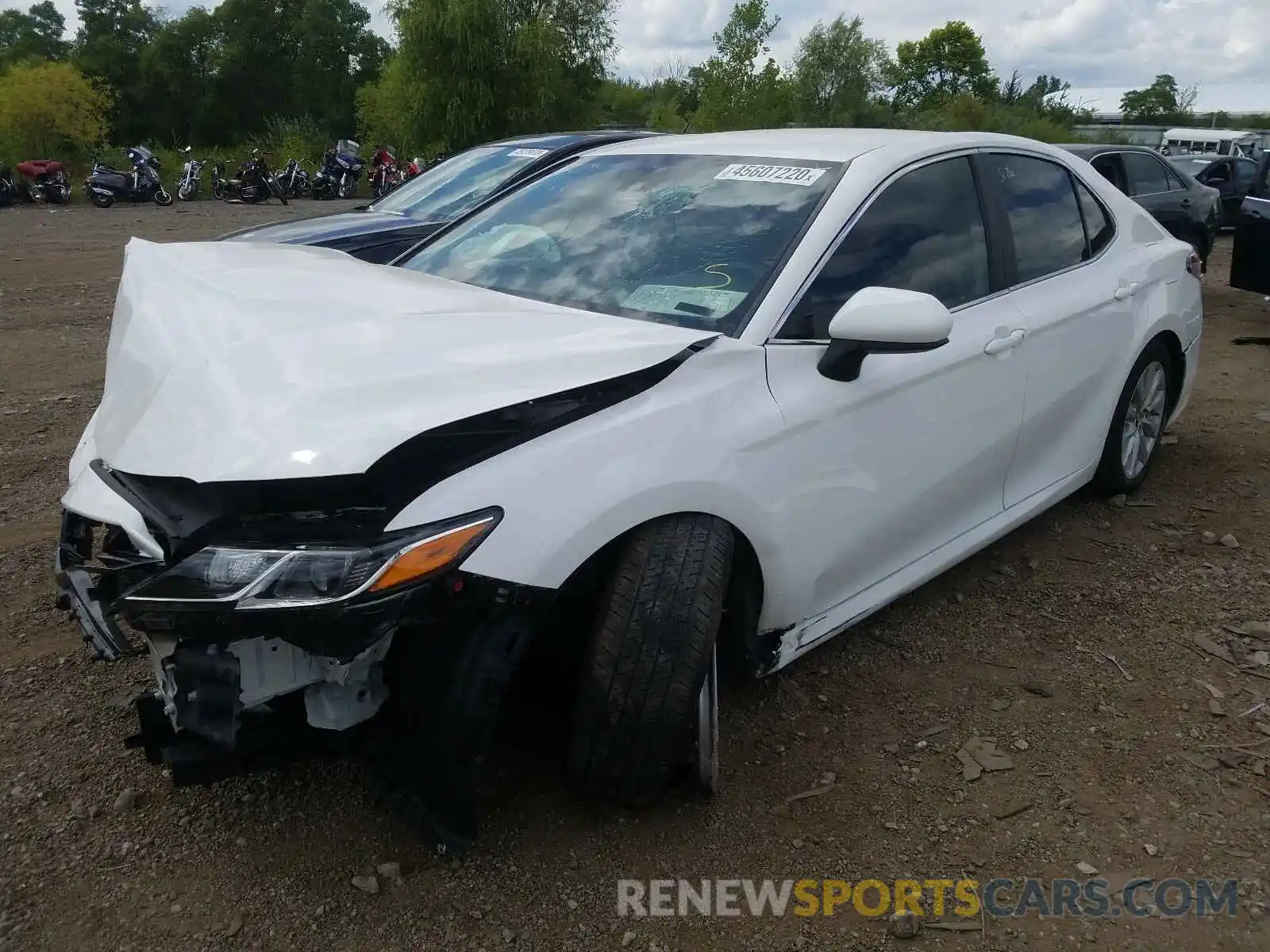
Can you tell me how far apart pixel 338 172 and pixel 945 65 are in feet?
191

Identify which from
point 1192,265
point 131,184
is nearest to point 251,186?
point 131,184

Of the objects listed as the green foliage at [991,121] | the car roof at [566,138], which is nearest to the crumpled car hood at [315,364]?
the car roof at [566,138]

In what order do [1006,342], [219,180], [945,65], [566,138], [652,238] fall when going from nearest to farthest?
1. [652,238]
2. [1006,342]
3. [566,138]
4. [219,180]
5. [945,65]

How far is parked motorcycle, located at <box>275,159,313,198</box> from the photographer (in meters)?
24.1

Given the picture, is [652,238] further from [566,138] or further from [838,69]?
[838,69]

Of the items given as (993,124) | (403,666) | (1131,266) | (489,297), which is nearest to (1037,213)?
(1131,266)

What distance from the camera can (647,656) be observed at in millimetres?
2170

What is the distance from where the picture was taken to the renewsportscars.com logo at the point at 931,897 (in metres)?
2.18

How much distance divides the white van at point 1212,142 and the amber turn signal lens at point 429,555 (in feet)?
88.2

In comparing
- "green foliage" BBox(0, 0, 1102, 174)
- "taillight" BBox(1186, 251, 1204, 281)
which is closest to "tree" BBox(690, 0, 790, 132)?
"green foliage" BBox(0, 0, 1102, 174)

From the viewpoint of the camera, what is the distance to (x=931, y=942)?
2105mm

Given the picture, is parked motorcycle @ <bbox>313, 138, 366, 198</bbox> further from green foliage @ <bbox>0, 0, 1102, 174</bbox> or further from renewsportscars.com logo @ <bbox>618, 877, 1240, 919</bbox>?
renewsportscars.com logo @ <bbox>618, 877, 1240, 919</bbox>

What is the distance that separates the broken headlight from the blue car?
447 cm

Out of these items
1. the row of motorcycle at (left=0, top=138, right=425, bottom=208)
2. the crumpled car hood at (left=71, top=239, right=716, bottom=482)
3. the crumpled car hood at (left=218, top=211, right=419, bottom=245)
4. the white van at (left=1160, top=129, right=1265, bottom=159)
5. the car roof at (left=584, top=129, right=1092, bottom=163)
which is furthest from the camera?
the white van at (left=1160, top=129, right=1265, bottom=159)
